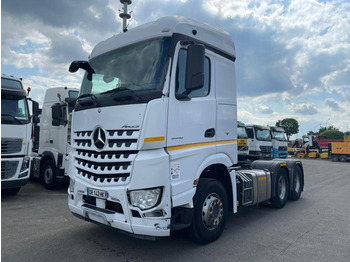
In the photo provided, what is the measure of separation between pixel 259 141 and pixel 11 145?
1489 cm

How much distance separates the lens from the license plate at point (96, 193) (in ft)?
12.5

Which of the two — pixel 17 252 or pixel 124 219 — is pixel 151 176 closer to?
pixel 124 219

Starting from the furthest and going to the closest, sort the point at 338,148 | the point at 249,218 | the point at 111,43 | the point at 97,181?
the point at 338,148
the point at 249,218
the point at 111,43
the point at 97,181

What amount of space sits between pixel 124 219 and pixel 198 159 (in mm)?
1363

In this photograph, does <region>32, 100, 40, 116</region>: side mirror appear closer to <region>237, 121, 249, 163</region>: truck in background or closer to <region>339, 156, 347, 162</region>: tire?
<region>237, 121, 249, 163</region>: truck in background

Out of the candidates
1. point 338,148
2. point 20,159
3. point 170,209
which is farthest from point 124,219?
point 338,148

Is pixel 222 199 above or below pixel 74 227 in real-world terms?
above

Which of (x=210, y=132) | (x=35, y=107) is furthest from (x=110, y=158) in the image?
(x=35, y=107)

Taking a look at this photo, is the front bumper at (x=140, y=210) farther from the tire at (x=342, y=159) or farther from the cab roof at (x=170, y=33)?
the tire at (x=342, y=159)

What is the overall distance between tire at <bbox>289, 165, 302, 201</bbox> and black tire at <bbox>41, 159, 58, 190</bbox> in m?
7.38

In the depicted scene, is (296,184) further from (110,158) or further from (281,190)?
(110,158)

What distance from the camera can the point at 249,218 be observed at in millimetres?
6137

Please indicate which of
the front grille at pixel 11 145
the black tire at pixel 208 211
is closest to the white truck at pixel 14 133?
the front grille at pixel 11 145

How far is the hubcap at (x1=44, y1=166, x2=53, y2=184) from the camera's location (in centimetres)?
942
